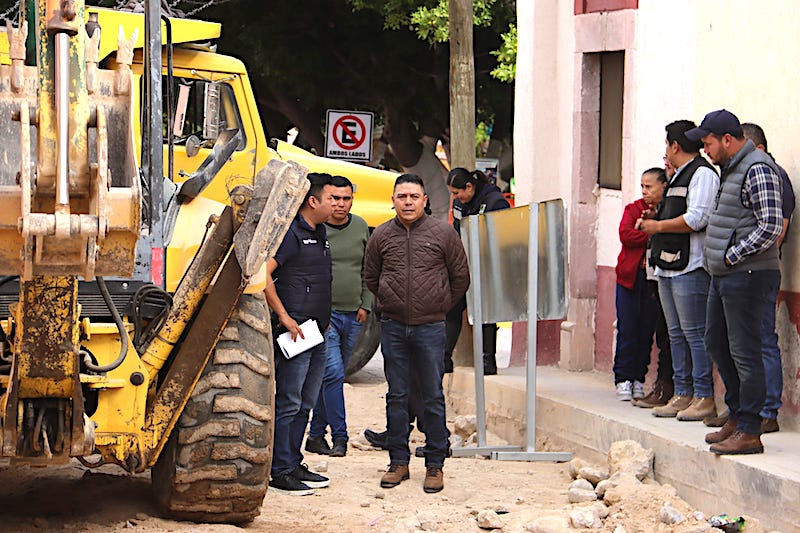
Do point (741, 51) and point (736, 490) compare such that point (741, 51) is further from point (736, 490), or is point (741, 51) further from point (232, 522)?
point (232, 522)

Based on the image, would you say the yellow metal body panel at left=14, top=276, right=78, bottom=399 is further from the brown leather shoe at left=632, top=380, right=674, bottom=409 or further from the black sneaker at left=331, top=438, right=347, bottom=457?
the brown leather shoe at left=632, top=380, right=674, bottom=409

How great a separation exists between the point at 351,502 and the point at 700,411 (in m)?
2.20

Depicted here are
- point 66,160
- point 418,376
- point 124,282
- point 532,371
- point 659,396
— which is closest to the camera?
point 66,160

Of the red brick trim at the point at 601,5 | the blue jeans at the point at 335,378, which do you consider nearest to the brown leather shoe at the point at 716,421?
the blue jeans at the point at 335,378

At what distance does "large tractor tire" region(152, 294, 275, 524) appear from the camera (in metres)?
6.93

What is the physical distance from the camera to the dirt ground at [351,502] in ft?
24.2

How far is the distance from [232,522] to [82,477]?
155 cm

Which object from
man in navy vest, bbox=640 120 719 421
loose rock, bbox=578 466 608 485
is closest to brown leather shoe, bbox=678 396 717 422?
man in navy vest, bbox=640 120 719 421

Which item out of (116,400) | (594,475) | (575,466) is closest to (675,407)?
(575,466)

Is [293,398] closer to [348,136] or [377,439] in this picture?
[377,439]

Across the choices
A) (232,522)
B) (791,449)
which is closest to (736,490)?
(791,449)

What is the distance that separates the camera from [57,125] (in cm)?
493

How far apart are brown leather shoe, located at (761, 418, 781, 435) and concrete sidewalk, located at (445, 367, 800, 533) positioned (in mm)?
37

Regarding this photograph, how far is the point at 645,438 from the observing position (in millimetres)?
8914
